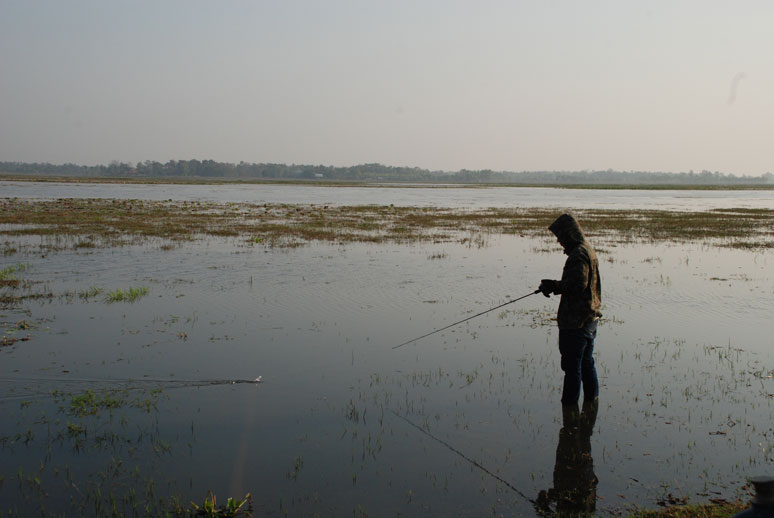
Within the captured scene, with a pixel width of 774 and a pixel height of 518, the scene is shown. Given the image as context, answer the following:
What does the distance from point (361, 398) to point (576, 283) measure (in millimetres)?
3085

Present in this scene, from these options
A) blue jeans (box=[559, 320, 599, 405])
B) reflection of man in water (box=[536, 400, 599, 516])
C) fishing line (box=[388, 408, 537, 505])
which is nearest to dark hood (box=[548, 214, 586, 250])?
blue jeans (box=[559, 320, 599, 405])

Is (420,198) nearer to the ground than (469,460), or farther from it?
farther from it

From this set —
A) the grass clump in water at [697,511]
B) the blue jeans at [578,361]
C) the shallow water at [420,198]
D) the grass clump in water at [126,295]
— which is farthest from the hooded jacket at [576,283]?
the shallow water at [420,198]

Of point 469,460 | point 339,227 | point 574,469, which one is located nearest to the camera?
point 574,469

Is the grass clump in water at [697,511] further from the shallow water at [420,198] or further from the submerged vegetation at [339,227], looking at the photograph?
the shallow water at [420,198]

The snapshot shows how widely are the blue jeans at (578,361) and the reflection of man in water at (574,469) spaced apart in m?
0.16

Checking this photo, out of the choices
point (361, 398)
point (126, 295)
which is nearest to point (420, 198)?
point (126, 295)

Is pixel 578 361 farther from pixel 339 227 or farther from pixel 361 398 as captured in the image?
pixel 339 227

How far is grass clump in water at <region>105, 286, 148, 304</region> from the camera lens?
13.6m

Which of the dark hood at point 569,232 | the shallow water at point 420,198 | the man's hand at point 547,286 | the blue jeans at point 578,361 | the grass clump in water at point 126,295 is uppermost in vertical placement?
the shallow water at point 420,198

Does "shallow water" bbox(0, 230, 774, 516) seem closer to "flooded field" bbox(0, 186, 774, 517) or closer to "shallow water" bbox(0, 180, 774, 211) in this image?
"flooded field" bbox(0, 186, 774, 517)

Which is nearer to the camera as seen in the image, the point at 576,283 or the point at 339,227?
the point at 576,283

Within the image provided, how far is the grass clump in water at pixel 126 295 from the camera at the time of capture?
13570 millimetres

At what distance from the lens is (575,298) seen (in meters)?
7.16
